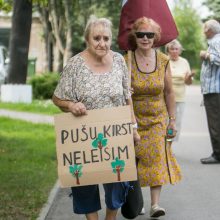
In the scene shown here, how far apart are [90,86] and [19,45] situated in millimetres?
17382

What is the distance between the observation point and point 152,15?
7039mm

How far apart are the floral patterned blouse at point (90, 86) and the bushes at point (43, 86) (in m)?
20.7

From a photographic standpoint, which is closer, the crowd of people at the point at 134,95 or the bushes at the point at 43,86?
the crowd of people at the point at 134,95

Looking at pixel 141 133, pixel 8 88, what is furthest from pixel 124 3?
pixel 8 88

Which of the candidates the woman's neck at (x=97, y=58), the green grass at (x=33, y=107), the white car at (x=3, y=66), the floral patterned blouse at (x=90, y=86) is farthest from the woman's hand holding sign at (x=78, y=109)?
the white car at (x=3, y=66)

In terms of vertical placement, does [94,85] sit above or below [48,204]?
above

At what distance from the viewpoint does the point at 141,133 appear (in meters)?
6.75

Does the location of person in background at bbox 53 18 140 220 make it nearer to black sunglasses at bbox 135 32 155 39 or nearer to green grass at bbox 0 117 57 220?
black sunglasses at bbox 135 32 155 39

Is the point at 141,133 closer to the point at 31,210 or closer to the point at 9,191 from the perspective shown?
the point at 31,210

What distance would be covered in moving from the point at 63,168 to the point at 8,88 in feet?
59.1

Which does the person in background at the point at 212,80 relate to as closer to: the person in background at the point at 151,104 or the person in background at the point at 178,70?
the person in background at the point at 178,70

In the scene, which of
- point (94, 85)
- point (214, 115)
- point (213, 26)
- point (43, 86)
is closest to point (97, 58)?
point (94, 85)

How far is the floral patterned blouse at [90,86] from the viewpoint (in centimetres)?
563

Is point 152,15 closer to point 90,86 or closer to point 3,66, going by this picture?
point 90,86
